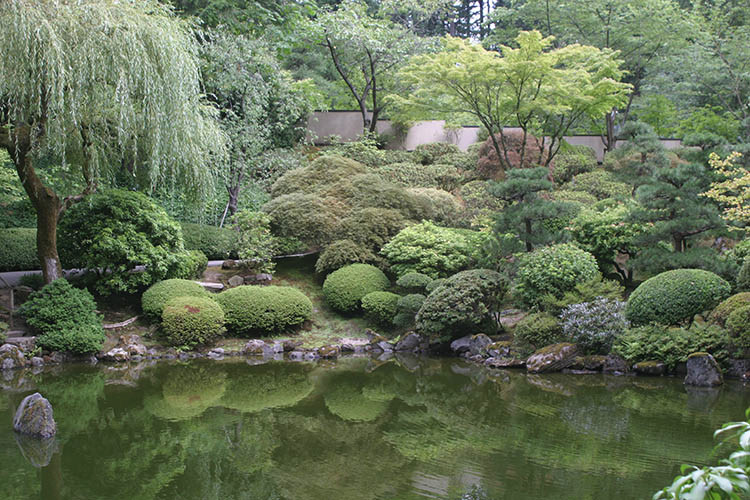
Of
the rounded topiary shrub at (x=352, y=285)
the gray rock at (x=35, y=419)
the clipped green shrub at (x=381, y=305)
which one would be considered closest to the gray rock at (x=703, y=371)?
the clipped green shrub at (x=381, y=305)

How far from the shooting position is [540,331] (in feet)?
29.5

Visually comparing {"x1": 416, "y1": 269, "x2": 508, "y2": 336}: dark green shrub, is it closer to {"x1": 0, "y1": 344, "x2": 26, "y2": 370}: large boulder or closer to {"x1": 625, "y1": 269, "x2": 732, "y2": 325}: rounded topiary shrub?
{"x1": 625, "y1": 269, "x2": 732, "y2": 325}: rounded topiary shrub

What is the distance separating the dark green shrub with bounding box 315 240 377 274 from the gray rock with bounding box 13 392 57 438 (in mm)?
6818

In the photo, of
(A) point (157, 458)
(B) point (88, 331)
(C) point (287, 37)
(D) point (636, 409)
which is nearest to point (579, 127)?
(C) point (287, 37)

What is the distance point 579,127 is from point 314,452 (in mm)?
17885

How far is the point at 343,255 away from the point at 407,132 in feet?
29.3

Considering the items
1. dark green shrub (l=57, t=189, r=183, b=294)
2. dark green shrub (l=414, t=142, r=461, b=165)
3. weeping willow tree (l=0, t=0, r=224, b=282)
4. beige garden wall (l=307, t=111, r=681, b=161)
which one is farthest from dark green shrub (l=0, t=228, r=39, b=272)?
dark green shrub (l=414, t=142, r=461, b=165)

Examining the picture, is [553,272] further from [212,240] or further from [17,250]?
[17,250]

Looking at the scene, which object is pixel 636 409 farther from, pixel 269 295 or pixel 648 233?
pixel 269 295

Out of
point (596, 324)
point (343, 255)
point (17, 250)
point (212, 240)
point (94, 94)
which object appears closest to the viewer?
point (94, 94)

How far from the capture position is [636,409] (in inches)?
260

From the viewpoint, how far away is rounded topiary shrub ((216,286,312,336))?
409 inches

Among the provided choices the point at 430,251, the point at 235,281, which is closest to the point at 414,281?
the point at 430,251

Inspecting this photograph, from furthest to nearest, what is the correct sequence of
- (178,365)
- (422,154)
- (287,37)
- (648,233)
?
(422,154)
(287,37)
(648,233)
(178,365)
